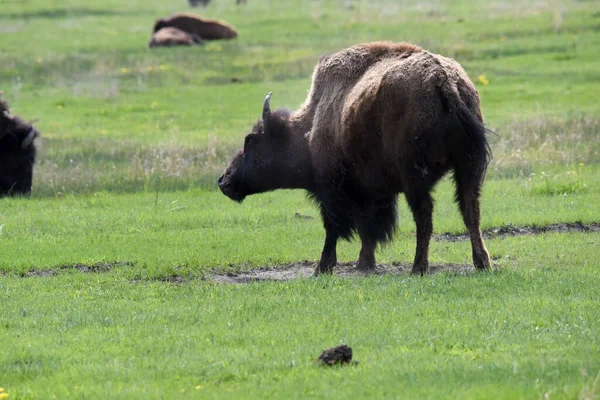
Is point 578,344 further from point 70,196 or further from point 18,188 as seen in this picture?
point 18,188

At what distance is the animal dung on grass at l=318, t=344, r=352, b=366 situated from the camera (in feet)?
21.7

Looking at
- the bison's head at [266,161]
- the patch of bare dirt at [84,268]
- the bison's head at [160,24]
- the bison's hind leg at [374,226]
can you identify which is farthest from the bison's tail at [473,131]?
the bison's head at [160,24]

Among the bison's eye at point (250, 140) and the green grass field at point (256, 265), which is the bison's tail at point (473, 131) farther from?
the bison's eye at point (250, 140)

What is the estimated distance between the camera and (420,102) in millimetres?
9312

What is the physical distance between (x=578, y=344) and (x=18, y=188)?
11.6 meters

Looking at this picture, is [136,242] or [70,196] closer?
[136,242]

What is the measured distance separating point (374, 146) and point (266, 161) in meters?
1.90

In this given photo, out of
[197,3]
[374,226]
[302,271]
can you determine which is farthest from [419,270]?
[197,3]

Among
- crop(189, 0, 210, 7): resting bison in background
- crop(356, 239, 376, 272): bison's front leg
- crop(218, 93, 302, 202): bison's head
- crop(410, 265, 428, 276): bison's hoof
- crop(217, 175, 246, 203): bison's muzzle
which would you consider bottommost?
crop(189, 0, 210, 7): resting bison in background

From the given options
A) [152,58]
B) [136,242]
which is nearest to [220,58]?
[152,58]

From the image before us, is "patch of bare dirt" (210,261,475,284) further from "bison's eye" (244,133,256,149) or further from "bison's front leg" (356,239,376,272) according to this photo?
"bison's eye" (244,133,256,149)

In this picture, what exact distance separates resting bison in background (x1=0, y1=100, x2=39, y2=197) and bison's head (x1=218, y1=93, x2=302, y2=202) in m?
5.80

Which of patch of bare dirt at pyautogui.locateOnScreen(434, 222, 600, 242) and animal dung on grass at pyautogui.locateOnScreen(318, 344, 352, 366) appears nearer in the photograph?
animal dung on grass at pyautogui.locateOnScreen(318, 344, 352, 366)

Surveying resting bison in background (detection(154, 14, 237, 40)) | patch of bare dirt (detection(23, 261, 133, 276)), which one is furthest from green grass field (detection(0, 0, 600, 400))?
resting bison in background (detection(154, 14, 237, 40))
